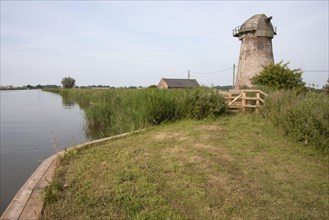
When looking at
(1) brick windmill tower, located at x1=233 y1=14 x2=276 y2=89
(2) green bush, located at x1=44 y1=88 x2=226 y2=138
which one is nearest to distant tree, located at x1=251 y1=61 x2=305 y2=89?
(1) brick windmill tower, located at x1=233 y1=14 x2=276 y2=89

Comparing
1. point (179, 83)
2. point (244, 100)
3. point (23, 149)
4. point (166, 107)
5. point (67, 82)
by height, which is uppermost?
point (67, 82)

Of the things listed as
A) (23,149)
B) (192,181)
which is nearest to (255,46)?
(23,149)

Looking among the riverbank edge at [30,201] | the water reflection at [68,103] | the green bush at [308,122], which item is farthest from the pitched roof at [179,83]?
the riverbank edge at [30,201]

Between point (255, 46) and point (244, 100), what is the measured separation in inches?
590

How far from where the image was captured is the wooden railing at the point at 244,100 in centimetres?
1151

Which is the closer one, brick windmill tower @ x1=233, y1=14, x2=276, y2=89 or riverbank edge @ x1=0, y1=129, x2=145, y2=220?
riverbank edge @ x1=0, y1=129, x2=145, y2=220

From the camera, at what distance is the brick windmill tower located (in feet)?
81.1

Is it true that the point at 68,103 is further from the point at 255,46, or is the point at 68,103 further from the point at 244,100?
the point at 244,100

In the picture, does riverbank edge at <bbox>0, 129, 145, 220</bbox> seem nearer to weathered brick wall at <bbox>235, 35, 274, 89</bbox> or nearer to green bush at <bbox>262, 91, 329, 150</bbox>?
green bush at <bbox>262, 91, 329, 150</bbox>

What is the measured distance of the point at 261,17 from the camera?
25.1 metres

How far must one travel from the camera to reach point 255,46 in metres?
24.9

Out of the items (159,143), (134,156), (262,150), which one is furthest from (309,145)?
(134,156)

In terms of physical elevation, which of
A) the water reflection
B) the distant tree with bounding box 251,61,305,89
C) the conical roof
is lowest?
the water reflection

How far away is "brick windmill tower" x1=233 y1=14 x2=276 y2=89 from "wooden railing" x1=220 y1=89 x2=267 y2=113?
12599 millimetres
